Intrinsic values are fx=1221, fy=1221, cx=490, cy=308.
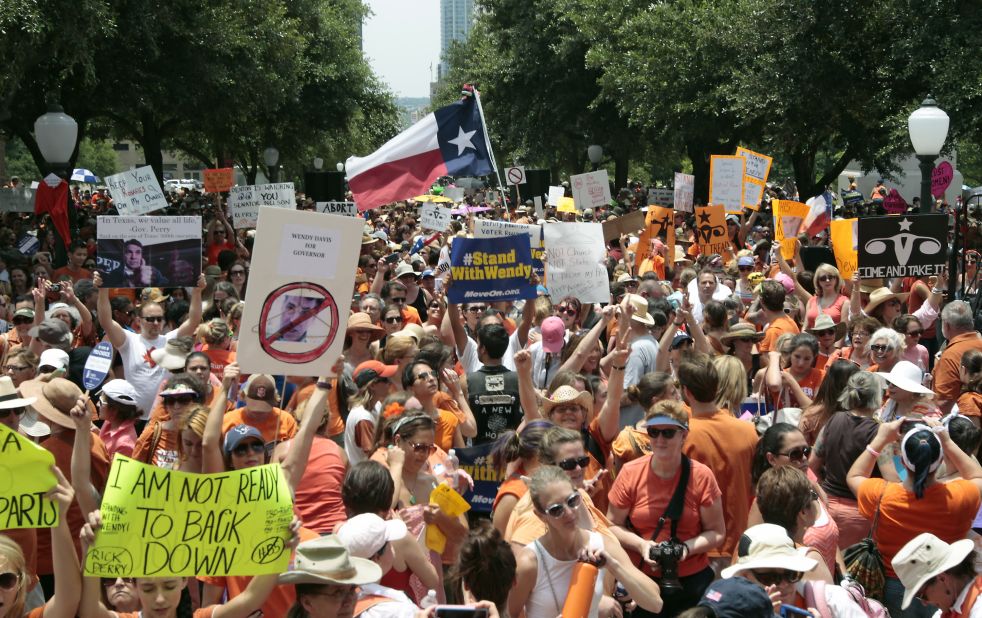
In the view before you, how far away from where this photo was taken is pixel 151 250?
1026 cm

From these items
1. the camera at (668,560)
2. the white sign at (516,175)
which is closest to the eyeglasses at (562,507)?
the camera at (668,560)

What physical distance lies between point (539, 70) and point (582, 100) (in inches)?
71.0

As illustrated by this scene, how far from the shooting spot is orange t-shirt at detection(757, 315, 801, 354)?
31.1ft

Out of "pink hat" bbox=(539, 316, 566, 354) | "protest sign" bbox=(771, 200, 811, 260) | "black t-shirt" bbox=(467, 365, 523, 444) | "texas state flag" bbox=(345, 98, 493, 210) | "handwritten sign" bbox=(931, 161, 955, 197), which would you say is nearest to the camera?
"black t-shirt" bbox=(467, 365, 523, 444)

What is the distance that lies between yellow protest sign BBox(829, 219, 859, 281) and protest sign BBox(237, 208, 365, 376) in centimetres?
762

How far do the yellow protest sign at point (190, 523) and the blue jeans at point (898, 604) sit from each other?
9.41ft

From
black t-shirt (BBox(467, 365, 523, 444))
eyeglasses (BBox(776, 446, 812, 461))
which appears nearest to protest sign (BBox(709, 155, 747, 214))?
black t-shirt (BBox(467, 365, 523, 444))

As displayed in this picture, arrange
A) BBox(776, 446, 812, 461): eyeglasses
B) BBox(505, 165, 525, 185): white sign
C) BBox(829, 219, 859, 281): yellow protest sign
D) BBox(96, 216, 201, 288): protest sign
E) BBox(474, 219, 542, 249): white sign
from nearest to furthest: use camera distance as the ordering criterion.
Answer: BBox(776, 446, 812, 461): eyeglasses < BBox(96, 216, 201, 288): protest sign < BBox(474, 219, 542, 249): white sign < BBox(829, 219, 859, 281): yellow protest sign < BBox(505, 165, 525, 185): white sign

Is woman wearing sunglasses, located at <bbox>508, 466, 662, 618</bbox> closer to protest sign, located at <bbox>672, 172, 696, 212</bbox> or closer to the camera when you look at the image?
the camera

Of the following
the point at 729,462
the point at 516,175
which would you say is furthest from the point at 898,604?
the point at 516,175

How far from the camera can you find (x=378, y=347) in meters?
9.14

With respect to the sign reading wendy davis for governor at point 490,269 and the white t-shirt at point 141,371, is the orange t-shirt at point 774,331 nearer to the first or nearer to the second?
the sign reading wendy davis for governor at point 490,269

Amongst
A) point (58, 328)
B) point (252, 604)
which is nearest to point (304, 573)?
point (252, 604)

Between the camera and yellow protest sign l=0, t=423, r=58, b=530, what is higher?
yellow protest sign l=0, t=423, r=58, b=530
